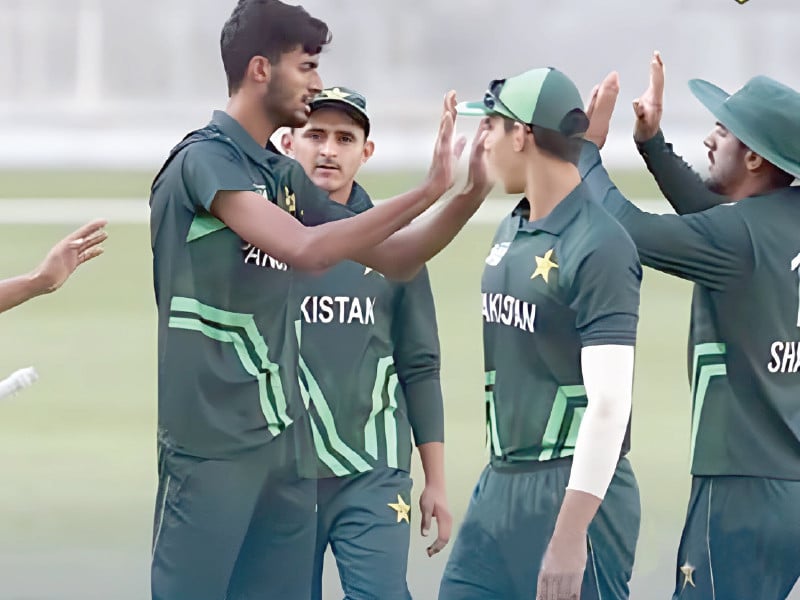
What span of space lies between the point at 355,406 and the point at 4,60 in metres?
29.6

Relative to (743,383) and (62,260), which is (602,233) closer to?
(743,383)

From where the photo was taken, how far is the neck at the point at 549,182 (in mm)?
4020

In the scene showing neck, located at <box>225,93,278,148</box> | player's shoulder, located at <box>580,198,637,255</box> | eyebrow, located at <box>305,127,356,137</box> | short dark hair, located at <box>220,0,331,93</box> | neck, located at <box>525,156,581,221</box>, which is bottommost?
player's shoulder, located at <box>580,198,637,255</box>

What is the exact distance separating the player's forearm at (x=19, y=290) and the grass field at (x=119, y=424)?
2390 mm

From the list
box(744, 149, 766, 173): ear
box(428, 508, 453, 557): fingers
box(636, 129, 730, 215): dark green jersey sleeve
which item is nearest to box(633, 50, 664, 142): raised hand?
box(636, 129, 730, 215): dark green jersey sleeve

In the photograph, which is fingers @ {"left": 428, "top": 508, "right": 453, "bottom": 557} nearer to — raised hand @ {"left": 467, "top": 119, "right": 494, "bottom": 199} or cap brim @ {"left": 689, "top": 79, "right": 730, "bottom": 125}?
raised hand @ {"left": 467, "top": 119, "right": 494, "bottom": 199}

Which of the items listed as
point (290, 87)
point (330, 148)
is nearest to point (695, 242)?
point (290, 87)

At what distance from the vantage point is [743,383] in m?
4.25

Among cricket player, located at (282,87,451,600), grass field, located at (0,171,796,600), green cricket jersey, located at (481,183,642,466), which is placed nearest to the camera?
green cricket jersey, located at (481,183,642,466)

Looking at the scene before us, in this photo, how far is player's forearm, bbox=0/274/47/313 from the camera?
4.30 metres

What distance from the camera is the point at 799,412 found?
4277 mm

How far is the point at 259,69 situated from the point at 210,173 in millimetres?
374

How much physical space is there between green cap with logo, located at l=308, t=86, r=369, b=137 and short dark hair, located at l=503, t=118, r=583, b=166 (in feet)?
3.73

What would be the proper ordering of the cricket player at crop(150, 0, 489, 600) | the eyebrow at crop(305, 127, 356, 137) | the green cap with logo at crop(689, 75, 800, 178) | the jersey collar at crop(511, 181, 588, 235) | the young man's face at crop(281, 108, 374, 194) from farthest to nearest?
the eyebrow at crop(305, 127, 356, 137) < the young man's face at crop(281, 108, 374, 194) < the green cap with logo at crop(689, 75, 800, 178) < the cricket player at crop(150, 0, 489, 600) < the jersey collar at crop(511, 181, 588, 235)
